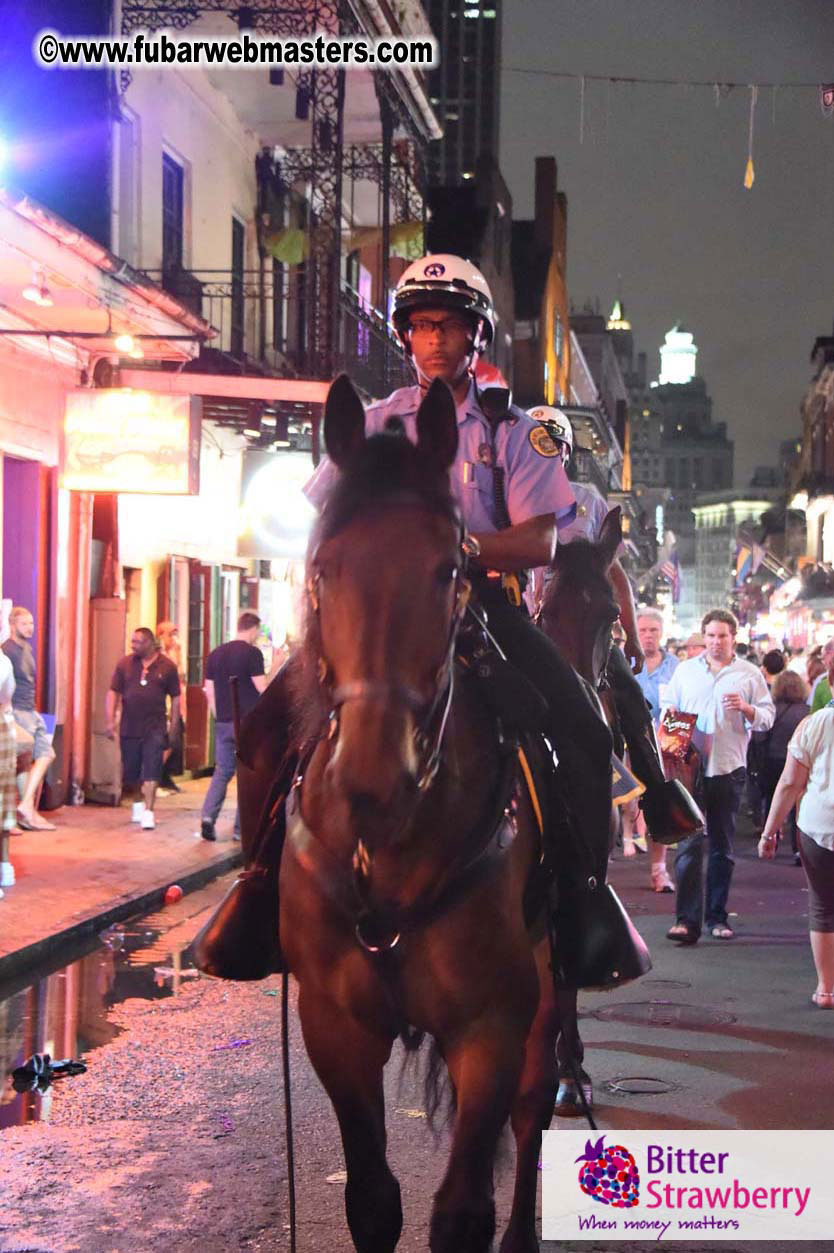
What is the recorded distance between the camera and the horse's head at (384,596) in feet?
10.2

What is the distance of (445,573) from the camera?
3.38 metres

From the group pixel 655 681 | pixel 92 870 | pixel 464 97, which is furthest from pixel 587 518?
pixel 464 97

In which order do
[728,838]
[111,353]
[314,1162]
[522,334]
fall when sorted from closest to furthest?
[314,1162]
[728,838]
[111,353]
[522,334]

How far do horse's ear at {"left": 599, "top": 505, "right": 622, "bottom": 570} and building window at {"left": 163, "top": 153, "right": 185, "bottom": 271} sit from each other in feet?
47.0

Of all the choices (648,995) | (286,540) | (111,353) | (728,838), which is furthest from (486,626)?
(286,540)

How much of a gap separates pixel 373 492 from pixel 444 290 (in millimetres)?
1324

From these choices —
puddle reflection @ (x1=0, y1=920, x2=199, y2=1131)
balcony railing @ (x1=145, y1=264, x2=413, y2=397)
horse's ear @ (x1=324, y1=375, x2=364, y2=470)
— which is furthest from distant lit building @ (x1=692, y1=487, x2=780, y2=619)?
horse's ear @ (x1=324, y1=375, x2=364, y2=470)

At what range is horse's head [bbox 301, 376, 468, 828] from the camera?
3121 mm

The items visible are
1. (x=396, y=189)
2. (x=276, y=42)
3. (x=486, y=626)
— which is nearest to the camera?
(x=486, y=626)

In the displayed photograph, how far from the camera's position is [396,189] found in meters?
27.4

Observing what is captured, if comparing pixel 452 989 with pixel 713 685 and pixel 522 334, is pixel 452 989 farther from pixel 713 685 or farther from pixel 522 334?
pixel 522 334

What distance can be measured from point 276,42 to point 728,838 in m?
13.2

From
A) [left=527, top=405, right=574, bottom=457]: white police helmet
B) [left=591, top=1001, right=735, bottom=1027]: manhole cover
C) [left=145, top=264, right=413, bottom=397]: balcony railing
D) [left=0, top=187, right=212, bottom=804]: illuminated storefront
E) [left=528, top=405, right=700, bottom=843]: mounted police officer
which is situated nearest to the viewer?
[left=527, top=405, right=574, bottom=457]: white police helmet

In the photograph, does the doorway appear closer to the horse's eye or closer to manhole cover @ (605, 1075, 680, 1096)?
manhole cover @ (605, 1075, 680, 1096)
